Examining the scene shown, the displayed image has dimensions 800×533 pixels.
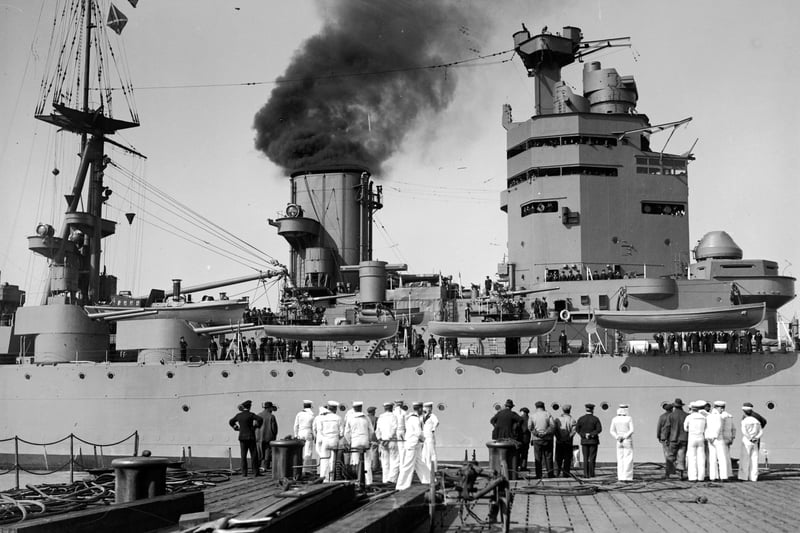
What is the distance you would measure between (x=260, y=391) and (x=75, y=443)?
18.5 feet

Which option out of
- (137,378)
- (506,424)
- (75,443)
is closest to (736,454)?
(506,424)

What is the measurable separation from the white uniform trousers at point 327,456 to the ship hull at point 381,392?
5832 mm

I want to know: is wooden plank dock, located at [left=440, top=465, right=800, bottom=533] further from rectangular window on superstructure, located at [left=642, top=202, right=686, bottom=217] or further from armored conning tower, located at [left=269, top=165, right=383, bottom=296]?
armored conning tower, located at [left=269, top=165, right=383, bottom=296]

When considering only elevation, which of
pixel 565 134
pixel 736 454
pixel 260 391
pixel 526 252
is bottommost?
pixel 736 454

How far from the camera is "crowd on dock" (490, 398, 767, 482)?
1407 cm

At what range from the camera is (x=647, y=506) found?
10953 mm

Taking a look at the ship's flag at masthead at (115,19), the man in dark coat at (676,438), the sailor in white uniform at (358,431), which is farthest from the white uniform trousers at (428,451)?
the ship's flag at masthead at (115,19)

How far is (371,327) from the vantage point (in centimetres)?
2192

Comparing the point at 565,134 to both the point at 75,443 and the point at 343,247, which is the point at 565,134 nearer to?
the point at 343,247

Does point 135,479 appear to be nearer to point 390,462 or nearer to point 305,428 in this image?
point 390,462

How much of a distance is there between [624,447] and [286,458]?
556 centimetres

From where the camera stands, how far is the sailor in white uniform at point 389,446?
13.3 meters

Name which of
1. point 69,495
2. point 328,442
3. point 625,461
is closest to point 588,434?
point 625,461

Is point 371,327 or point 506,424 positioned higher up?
point 371,327
